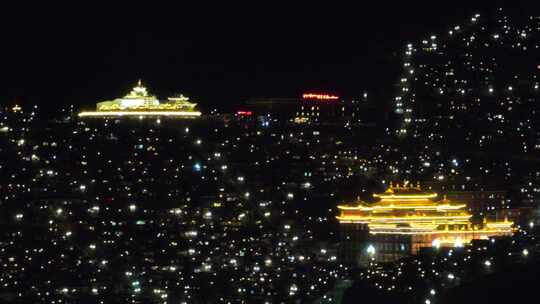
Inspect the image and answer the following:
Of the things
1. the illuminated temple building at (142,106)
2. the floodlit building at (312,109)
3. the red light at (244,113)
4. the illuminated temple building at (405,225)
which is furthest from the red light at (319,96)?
the illuminated temple building at (405,225)

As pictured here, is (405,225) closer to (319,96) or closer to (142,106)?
(142,106)

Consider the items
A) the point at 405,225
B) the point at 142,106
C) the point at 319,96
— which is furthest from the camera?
the point at 319,96

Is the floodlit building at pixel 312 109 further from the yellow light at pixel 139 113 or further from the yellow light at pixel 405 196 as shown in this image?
the yellow light at pixel 405 196

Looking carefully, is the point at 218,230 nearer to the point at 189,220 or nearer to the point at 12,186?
the point at 189,220

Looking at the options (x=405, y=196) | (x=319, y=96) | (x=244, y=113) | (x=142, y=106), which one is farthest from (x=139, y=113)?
(x=405, y=196)

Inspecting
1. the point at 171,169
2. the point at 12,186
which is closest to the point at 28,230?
the point at 12,186

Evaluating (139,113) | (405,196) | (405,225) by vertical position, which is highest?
(139,113)

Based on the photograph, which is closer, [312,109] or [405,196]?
[405,196]

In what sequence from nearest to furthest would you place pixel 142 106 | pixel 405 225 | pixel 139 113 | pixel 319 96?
pixel 405 225
pixel 139 113
pixel 142 106
pixel 319 96
